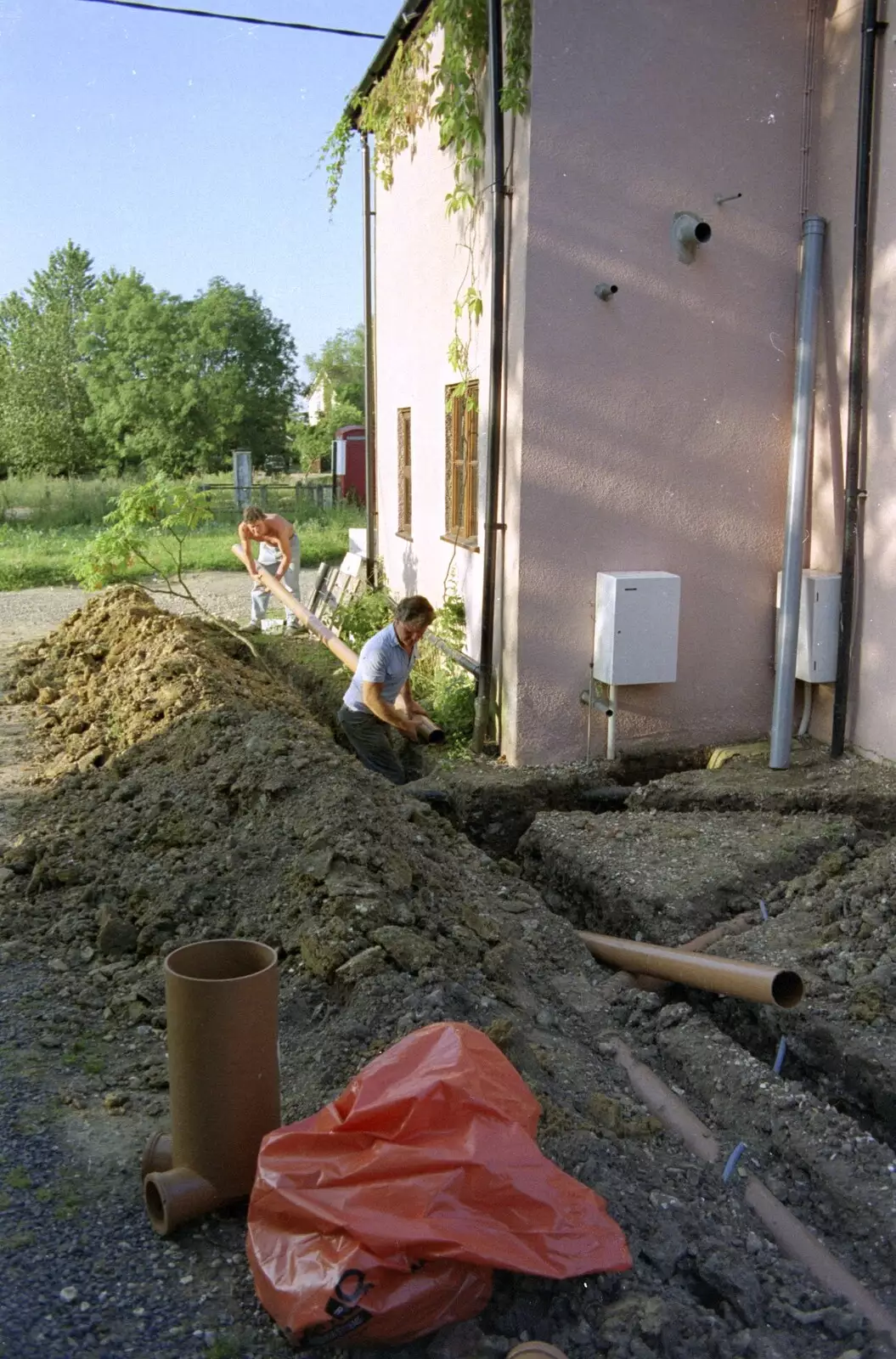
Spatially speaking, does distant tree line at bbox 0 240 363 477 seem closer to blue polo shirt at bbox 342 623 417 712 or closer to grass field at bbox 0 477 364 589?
grass field at bbox 0 477 364 589

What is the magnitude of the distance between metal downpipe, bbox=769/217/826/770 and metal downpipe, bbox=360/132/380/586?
5609 millimetres

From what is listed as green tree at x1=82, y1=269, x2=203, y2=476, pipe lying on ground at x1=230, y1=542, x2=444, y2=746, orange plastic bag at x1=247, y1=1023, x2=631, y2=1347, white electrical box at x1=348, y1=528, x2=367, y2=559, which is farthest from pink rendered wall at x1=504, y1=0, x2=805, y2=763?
green tree at x1=82, y1=269, x2=203, y2=476

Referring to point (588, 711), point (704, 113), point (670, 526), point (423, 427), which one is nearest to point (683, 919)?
point (588, 711)

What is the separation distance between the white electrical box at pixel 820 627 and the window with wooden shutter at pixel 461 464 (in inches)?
104

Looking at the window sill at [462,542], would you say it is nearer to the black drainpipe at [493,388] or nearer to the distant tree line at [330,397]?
the black drainpipe at [493,388]

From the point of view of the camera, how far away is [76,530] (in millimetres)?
24781

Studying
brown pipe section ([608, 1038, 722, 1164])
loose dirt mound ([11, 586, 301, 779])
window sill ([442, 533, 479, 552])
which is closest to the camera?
brown pipe section ([608, 1038, 722, 1164])

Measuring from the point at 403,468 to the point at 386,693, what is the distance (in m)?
5.30

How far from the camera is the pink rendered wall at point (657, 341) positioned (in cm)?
759

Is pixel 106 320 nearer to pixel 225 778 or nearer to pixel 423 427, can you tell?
pixel 423 427

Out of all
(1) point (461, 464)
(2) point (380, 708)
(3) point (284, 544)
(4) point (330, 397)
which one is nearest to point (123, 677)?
(2) point (380, 708)

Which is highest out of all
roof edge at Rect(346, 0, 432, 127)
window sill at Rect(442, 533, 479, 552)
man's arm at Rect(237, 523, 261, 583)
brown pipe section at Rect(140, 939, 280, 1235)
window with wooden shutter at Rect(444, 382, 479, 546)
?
roof edge at Rect(346, 0, 432, 127)

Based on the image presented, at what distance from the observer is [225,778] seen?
598 cm

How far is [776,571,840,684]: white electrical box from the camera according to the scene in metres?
8.05
